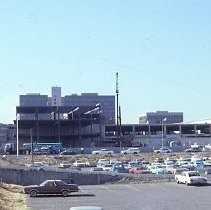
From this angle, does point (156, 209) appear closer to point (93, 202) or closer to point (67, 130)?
point (93, 202)

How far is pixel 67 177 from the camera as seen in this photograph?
54.7m

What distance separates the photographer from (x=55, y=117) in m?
145

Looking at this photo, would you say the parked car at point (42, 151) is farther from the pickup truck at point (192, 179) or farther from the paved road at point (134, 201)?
the paved road at point (134, 201)

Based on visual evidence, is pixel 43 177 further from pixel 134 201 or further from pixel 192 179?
pixel 134 201

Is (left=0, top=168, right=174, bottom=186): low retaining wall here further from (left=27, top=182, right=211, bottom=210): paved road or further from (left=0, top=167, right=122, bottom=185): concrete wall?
(left=27, top=182, right=211, bottom=210): paved road

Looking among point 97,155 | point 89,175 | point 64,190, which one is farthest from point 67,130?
point 64,190

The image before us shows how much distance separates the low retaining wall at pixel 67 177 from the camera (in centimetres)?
5338

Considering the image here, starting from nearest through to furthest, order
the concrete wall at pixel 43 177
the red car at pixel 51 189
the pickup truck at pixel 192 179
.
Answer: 1. the red car at pixel 51 189
2. the pickup truck at pixel 192 179
3. the concrete wall at pixel 43 177

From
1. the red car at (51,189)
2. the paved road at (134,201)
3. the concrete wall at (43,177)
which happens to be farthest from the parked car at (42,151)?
the red car at (51,189)

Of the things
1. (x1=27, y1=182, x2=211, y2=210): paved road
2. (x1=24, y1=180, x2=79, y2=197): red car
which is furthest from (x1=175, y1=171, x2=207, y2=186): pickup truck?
(x1=24, y1=180, x2=79, y2=197): red car

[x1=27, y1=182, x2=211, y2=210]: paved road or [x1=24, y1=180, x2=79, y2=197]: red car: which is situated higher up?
[x1=24, y1=180, x2=79, y2=197]: red car

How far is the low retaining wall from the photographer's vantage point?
53.4m

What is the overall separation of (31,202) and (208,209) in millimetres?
10806

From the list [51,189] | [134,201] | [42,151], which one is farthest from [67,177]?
[42,151]
